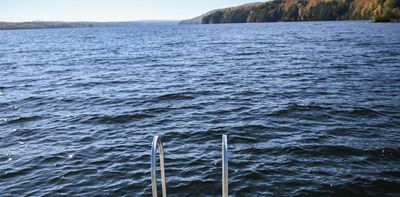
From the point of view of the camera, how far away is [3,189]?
12500 mm

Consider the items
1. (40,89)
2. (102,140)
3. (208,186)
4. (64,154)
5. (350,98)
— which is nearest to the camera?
(208,186)

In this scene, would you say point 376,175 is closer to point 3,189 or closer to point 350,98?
point 350,98

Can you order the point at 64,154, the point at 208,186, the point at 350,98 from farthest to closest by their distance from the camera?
the point at 350,98, the point at 64,154, the point at 208,186

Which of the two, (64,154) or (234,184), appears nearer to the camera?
(234,184)

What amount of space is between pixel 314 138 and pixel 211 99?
30.8 ft

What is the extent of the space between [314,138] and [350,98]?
8.25 metres

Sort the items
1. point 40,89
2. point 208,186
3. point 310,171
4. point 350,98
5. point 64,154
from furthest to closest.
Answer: point 40,89, point 350,98, point 64,154, point 310,171, point 208,186

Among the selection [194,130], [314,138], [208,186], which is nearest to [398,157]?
[314,138]

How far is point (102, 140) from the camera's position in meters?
17.0

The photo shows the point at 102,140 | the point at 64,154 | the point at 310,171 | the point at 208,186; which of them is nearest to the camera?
the point at 208,186

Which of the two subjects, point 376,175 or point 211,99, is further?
point 211,99

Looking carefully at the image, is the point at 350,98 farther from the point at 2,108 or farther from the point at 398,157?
the point at 2,108

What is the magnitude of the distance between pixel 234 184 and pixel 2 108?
17940 mm

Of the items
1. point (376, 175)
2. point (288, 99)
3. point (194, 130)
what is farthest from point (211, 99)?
point (376, 175)
